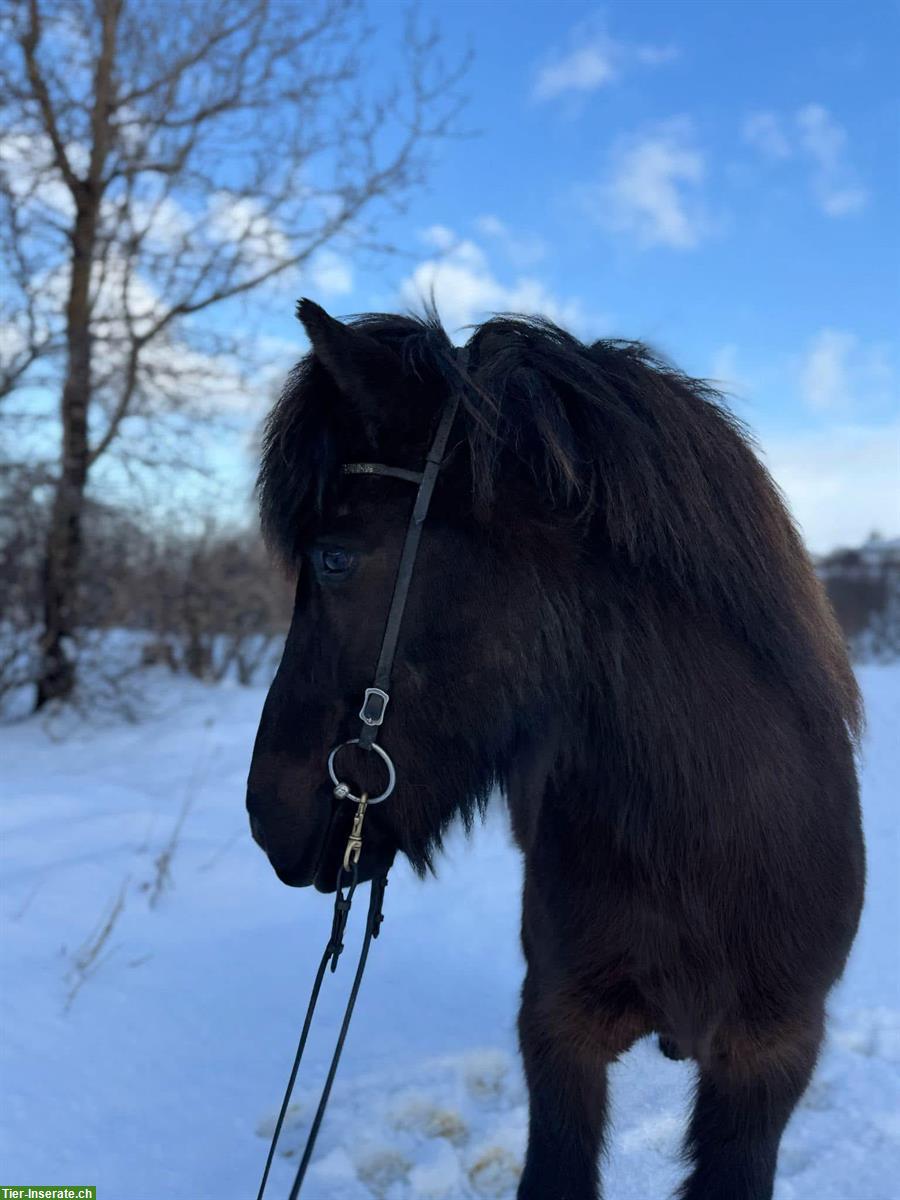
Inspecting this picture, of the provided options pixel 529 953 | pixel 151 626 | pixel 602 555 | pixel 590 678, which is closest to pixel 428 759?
pixel 590 678

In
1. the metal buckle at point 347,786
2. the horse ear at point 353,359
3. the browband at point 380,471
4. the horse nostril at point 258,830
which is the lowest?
the horse nostril at point 258,830

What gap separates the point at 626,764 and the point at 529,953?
2.35 feet

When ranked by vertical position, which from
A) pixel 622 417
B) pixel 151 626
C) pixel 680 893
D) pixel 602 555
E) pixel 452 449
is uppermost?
pixel 622 417

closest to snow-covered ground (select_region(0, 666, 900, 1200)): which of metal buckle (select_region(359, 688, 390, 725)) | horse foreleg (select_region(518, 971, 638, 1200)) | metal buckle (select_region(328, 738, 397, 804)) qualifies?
horse foreleg (select_region(518, 971, 638, 1200))

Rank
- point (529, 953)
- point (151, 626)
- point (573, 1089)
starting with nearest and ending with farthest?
point (573, 1089)
point (529, 953)
point (151, 626)

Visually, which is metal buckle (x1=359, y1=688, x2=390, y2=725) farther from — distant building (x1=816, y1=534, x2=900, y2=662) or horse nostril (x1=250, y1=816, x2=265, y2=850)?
distant building (x1=816, y1=534, x2=900, y2=662)

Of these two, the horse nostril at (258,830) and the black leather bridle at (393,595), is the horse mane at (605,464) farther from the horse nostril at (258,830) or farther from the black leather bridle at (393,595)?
the horse nostril at (258,830)

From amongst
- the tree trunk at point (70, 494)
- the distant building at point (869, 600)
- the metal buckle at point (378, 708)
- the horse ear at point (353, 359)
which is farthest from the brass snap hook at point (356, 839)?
the distant building at point (869, 600)

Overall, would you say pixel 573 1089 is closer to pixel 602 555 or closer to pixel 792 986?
pixel 792 986

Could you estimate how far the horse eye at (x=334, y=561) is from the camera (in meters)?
1.53

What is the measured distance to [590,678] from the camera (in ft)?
5.31

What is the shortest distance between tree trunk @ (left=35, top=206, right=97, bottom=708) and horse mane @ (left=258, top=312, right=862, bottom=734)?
5.76 meters

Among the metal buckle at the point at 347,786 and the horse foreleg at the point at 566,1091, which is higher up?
the metal buckle at the point at 347,786

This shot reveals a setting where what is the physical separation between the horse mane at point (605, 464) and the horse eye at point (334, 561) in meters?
0.08
